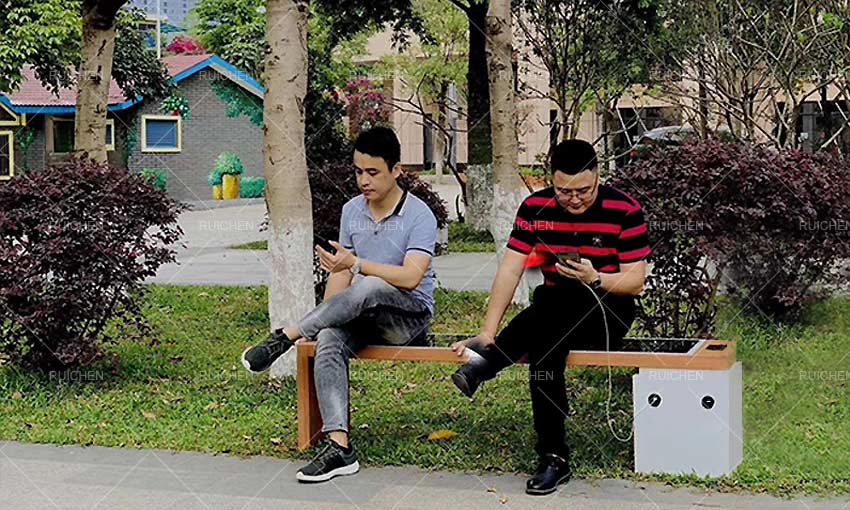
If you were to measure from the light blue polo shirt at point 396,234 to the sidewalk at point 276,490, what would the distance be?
1007 mm

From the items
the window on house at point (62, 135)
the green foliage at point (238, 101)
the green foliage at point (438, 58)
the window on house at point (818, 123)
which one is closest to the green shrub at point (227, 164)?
the green foliage at point (238, 101)

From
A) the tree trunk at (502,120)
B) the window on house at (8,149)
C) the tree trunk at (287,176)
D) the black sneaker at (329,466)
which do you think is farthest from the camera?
the window on house at (8,149)

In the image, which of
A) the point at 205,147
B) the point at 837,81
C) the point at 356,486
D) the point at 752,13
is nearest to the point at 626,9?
the point at 752,13

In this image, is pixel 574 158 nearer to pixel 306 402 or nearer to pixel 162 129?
pixel 306 402

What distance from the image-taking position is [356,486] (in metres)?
5.39

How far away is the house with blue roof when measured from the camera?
31.0 m

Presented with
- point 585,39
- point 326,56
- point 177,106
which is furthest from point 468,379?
point 177,106

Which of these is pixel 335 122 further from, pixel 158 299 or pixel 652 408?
pixel 652 408

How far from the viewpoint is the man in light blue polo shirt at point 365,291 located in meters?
5.57

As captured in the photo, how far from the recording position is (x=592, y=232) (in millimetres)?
5488

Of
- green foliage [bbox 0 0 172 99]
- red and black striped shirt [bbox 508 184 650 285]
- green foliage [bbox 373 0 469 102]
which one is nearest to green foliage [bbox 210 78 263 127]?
green foliage [bbox 373 0 469 102]

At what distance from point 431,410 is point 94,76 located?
16.3ft

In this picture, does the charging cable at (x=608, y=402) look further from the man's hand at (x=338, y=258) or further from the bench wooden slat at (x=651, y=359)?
the man's hand at (x=338, y=258)

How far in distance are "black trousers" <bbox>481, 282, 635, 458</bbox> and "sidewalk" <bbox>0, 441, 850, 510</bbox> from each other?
0.96 feet
